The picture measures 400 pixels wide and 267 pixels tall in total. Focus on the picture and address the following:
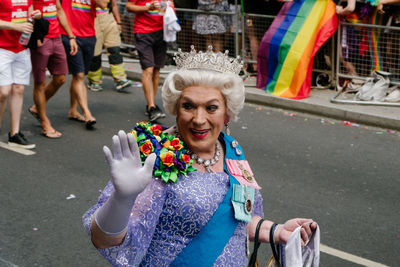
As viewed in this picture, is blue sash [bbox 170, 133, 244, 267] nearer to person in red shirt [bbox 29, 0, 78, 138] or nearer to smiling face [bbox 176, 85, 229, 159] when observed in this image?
smiling face [bbox 176, 85, 229, 159]

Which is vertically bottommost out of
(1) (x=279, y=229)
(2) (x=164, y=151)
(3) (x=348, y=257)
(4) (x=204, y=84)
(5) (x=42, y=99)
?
(3) (x=348, y=257)

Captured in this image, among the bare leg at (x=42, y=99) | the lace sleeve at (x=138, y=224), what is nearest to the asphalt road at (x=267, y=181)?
the bare leg at (x=42, y=99)

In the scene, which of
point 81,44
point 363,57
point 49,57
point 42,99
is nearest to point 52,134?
point 42,99

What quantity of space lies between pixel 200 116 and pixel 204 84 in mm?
146

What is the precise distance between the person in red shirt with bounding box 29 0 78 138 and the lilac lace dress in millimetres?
4860

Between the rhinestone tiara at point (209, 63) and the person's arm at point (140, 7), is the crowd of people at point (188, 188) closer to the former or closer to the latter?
the rhinestone tiara at point (209, 63)

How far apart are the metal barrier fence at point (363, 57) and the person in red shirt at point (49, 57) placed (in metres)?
4.05

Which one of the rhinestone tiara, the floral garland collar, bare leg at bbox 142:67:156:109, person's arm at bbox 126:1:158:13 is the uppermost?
person's arm at bbox 126:1:158:13

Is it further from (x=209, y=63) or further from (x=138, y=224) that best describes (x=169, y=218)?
(x=209, y=63)

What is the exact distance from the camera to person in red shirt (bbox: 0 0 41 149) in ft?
21.6

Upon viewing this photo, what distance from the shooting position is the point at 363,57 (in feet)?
31.2

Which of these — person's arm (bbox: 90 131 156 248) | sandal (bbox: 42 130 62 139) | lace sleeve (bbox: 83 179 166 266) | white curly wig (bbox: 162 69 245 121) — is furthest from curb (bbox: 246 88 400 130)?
person's arm (bbox: 90 131 156 248)

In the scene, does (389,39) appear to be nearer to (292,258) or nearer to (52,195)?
(52,195)

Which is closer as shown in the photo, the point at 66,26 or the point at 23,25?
the point at 23,25
